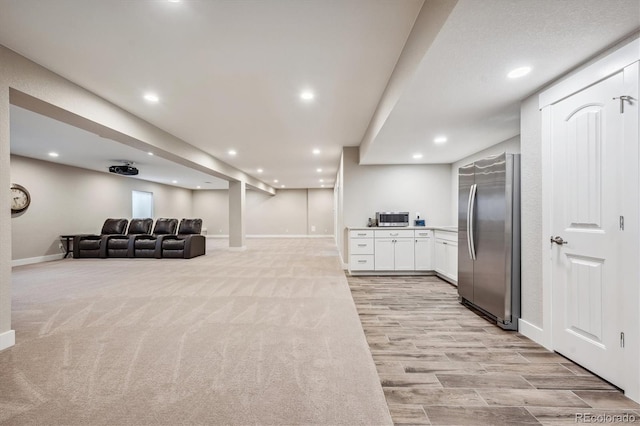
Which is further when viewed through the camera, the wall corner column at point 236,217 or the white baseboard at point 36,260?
the wall corner column at point 236,217

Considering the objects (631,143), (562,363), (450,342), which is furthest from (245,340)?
(631,143)

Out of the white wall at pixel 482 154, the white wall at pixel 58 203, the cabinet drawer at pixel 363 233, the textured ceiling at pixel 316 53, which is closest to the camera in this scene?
the textured ceiling at pixel 316 53

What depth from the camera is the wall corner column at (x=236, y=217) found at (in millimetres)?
9086

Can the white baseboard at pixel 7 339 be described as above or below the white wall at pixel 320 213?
below

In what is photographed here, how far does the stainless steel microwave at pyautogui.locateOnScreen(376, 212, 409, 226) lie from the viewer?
5.48m

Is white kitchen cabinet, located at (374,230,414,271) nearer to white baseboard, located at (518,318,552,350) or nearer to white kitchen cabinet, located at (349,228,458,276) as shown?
white kitchen cabinet, located at (349,228,458,276)

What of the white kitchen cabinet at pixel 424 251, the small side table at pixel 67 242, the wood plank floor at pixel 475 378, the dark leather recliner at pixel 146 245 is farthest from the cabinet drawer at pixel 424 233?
the small side table at pixel 67 242

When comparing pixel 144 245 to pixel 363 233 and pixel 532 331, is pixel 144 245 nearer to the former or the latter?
pixel 363 233

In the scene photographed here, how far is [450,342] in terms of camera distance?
2.47 meters

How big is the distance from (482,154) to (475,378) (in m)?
4.07

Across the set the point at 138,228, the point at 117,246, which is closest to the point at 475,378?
the point at 117,246

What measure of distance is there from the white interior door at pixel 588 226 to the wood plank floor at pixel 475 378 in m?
0.25

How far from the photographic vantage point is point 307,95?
337cm

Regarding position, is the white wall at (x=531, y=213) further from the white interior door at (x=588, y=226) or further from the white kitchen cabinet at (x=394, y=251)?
the white kitchen cabinet at (x=394, y=251)
